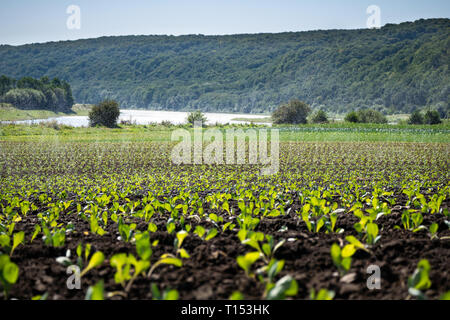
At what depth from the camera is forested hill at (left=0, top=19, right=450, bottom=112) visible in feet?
410

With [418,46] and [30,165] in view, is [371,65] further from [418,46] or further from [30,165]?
[30,165]

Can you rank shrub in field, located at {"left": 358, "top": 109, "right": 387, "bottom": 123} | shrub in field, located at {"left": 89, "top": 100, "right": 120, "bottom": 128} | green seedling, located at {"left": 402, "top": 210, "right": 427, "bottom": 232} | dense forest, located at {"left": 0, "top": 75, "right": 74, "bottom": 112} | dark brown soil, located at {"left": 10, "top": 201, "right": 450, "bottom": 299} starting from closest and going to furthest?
dark brown soil, located at {"left": 10, "top": 201, "right": 450, "bottom": 299}, green seedling, located at {"left": 402, "top": 210, "right": 427, "bottom": 232}, shrub in field, located at {"left": 89, "top": 100, "right": 120, "bottom": 128}, shrub in field, located at {"left": 358, "top": 109, "right": 387, "bottom": 123}, dense forest, located at {"left": 0, "top": 75, "right": 74, "bottom": 112}

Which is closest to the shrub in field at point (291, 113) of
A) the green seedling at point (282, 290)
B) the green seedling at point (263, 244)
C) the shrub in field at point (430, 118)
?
the shrub in field at point (430, 118)

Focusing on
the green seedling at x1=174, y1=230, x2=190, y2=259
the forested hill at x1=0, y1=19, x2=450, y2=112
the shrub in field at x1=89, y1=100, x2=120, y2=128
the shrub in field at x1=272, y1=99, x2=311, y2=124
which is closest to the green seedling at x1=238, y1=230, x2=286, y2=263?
the green seedling at x1=174, y1=230, x2=190, y2=259

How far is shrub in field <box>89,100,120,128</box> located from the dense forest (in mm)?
44601

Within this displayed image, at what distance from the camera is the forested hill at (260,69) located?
125 m

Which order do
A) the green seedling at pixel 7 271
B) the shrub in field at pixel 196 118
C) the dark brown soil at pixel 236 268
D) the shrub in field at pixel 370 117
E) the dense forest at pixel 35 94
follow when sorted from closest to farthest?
the green seedling at pixel 7 271 → the dark brown soil at pixel 236 268 → the shrub in field at pixel 196 118 → the shrub in field at pixel 370 117 → the dense forest at pixel 35 94

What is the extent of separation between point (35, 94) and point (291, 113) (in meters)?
69.7

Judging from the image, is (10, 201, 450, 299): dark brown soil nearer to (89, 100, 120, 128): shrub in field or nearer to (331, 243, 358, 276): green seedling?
(331, 243, 358, 276): green seedling

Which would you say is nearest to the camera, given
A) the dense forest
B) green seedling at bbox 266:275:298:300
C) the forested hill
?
green seedling at bbox 266:275:298:300

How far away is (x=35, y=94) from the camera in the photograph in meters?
93.6

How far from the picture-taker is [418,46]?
137 metres

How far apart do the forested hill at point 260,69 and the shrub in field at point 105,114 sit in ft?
301

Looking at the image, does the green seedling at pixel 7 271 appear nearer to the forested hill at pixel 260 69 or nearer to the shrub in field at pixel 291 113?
the shrub in field at pixel 291 113
